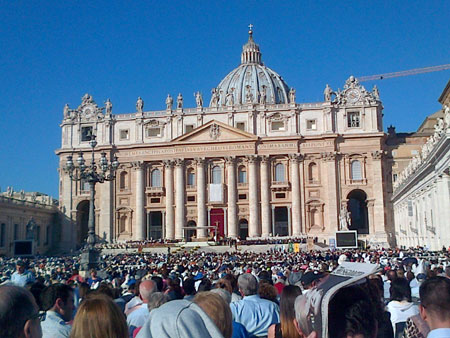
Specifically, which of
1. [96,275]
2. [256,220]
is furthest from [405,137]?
[96,275]

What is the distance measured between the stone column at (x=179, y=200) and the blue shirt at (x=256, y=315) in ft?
175

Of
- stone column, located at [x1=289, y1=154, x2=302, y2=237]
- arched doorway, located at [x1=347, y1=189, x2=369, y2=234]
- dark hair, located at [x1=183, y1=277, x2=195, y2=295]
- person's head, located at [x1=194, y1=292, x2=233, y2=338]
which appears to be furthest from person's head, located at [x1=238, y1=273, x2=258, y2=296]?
arched doorway, located at [x1=347, y1=189, x2=369, y2=234]

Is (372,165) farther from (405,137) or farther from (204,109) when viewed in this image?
(204,109)

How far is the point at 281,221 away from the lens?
63375mm

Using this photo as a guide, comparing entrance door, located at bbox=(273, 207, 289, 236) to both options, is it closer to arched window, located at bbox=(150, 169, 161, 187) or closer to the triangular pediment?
the triangular pediment

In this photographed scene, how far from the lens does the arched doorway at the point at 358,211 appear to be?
6234 centimetres

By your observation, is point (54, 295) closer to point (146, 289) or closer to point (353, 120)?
point (146, 289)

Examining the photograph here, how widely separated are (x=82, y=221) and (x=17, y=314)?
6507 cm

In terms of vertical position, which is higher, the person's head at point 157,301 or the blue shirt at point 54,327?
the person's head at point 157,301

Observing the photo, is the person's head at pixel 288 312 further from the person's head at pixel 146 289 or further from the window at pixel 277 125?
the window at pixel 277 125

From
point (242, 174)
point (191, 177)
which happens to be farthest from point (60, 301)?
point (191, 177)

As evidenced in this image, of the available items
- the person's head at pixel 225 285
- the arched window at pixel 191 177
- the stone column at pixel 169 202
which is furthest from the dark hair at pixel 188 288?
the arched window at pixel 191 177

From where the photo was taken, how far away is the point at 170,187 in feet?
202

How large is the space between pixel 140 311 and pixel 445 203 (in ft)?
84.7
